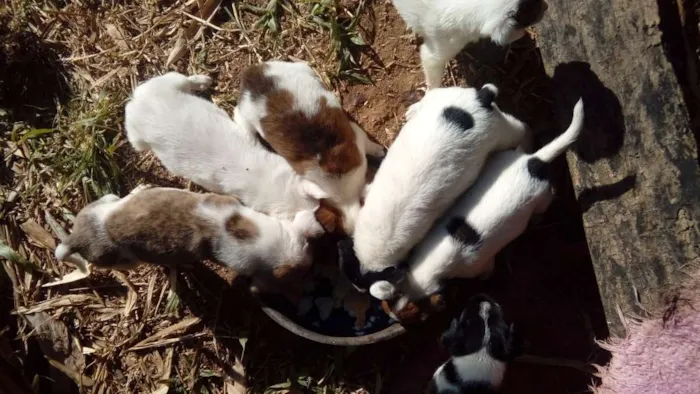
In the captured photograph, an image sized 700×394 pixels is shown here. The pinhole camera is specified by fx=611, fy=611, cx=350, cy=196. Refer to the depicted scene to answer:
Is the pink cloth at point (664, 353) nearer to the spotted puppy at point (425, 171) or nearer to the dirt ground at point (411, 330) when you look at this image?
the dirt ground at point (411, 330)

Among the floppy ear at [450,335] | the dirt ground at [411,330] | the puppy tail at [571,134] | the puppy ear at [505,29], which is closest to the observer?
the puppy tail at [571,134]

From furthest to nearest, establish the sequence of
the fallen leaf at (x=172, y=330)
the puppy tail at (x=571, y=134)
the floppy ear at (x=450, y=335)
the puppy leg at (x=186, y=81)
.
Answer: the fallen leaf at (x=172, y=330)
the puppy leg at (x=186, y=81)
the floppy ear at (x=450, y=335)
the puppy tail at (x=571, y=134)

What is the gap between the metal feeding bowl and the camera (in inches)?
175

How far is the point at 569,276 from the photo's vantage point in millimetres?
4629

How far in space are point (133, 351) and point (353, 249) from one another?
212cm

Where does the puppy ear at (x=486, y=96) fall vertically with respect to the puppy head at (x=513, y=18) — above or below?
below

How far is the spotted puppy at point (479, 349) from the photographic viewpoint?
12.7 ft

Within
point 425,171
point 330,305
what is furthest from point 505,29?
point 330,305

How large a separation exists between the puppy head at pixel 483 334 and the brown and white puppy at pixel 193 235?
1122 millimetres

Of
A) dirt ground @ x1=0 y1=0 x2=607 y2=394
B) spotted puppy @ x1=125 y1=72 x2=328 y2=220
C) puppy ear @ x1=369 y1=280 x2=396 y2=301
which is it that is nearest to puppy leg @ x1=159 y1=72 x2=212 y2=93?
spotted puppy @ x1=125 y1=72 x2=328 y2=220

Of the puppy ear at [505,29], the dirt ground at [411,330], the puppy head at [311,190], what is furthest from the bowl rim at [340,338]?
the puppy ear at [505,29]

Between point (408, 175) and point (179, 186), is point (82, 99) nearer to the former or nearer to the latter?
point (179, 186)

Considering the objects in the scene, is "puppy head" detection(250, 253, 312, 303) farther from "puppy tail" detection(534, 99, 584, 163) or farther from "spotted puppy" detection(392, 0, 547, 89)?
"puppy tail" detection(534, 99, 584, 163)

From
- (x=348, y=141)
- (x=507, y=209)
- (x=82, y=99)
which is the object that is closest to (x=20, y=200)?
(x=82, y=99)
